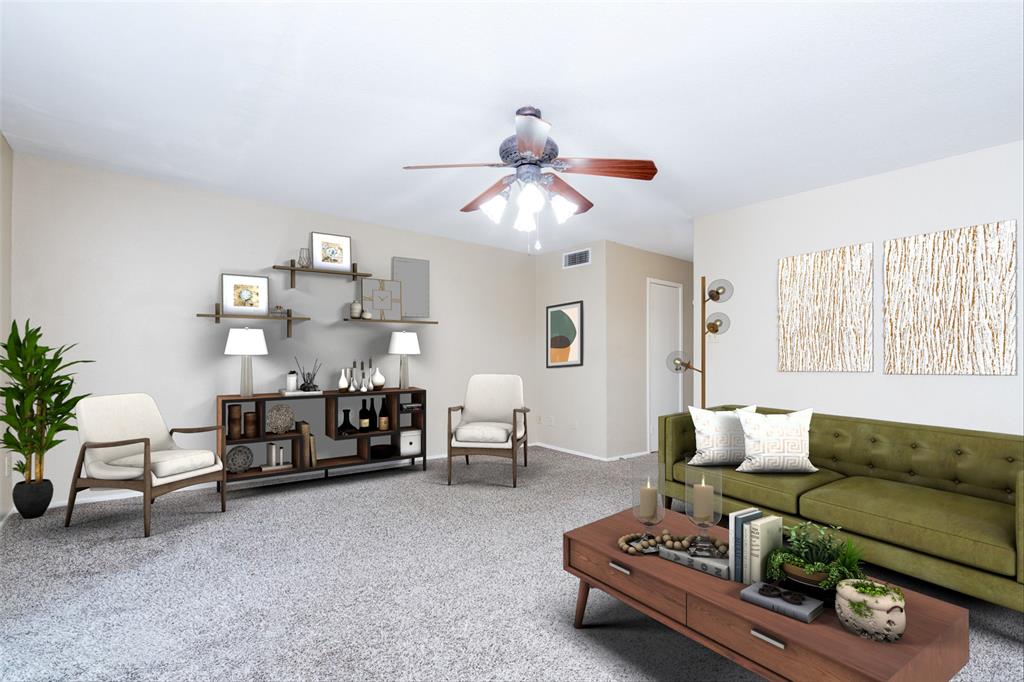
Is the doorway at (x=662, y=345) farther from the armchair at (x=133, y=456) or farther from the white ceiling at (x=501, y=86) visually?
the armchair at (x=133, y=456)

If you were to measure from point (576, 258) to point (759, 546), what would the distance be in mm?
4845

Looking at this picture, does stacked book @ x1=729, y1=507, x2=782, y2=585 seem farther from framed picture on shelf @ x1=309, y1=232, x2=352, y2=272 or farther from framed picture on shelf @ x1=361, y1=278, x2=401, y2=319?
framed picture on shelf @ x1=309, y1=232, x2=352, y2=272

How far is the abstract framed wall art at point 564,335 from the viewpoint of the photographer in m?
6.21

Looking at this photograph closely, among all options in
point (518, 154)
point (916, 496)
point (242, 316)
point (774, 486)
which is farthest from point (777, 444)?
point (242, 316)

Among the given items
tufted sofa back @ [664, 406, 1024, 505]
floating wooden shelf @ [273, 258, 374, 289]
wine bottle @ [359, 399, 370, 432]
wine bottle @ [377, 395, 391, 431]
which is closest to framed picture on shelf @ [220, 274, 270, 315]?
floating wooden shelf @ [273, 258, 374, 289]

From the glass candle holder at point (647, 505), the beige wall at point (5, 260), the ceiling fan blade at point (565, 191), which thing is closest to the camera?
the glass candle holder at point (647, 505)

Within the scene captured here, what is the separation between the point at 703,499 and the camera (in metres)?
2.08

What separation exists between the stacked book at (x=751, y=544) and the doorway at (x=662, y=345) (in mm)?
→ 4633

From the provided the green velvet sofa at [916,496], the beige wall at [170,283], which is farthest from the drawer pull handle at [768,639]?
the beige wall at [170,283]

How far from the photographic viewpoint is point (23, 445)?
339 centimetres

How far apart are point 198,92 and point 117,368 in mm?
2552

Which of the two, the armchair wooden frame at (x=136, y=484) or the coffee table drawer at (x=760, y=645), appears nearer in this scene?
the coffee table drawer at (x=760, y=645)

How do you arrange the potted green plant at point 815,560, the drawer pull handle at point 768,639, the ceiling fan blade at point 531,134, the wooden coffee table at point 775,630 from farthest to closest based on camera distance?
the ceiling fan blade at point 531,134
the potted green plant at point 815,560
the drawer pull handle at point 768,639
the wooden coffee table at point 775,630

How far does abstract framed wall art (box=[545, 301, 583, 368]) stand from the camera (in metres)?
6.21
